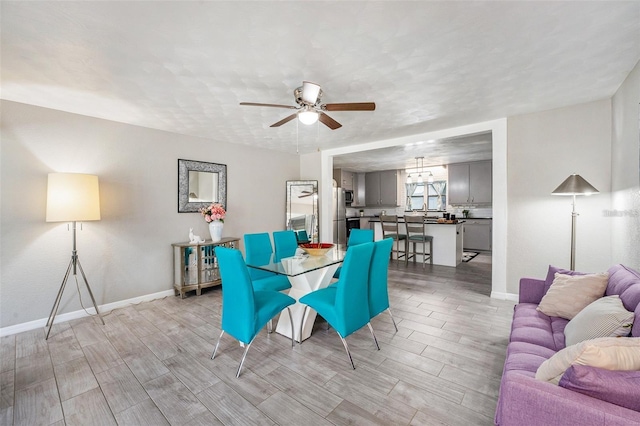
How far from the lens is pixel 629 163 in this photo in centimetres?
247

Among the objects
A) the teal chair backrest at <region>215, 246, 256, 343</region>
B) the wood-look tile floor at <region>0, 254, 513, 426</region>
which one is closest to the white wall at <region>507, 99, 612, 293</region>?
the wood-look tile floor at <region>0, 254, 513, 426</region>

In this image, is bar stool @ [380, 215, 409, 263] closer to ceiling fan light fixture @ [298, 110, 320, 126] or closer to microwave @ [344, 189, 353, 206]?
microwave @ [344, 189, 353, 206]

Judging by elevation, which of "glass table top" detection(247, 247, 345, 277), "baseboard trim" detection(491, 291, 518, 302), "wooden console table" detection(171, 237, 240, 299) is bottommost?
"baseboard trim" detection(491, 291, 518, 302)

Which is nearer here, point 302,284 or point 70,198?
point 302,284

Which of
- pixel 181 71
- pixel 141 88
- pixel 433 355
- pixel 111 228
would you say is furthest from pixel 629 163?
pixel 111 228

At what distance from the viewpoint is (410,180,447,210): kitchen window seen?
8.15m

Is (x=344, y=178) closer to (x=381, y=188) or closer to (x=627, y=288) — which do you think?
(x=381, y=188)

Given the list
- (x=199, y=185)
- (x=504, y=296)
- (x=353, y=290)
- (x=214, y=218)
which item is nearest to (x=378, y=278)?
(x=353, y=290)

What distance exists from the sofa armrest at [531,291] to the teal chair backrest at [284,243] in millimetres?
2466

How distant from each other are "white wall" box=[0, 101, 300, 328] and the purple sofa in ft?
13.7

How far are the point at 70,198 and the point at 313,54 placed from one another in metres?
2.89

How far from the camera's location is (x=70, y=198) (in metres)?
2.88

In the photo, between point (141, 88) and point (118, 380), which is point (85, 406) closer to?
point (118, 380)

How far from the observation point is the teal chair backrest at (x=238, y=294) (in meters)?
2.01
